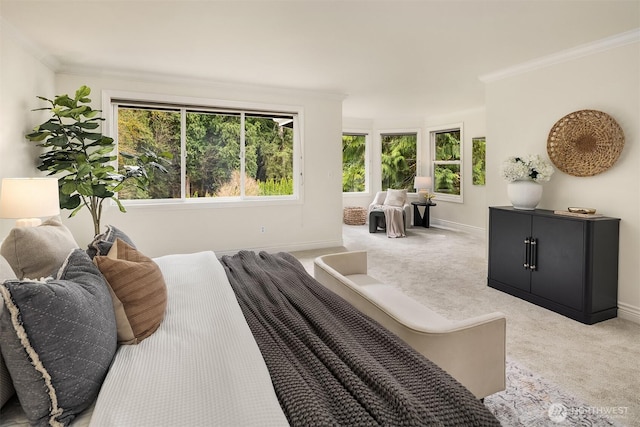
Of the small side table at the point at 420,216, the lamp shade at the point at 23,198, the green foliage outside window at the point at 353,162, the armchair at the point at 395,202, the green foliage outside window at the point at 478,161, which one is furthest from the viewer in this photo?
the green foliage outside window at the point at 353,162

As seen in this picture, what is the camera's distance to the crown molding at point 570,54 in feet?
10.5

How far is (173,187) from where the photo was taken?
511cm

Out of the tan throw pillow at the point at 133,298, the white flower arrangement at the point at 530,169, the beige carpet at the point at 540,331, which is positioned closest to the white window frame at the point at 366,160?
the beige carpet at the point at 540,331

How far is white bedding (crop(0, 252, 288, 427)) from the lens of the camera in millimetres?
977

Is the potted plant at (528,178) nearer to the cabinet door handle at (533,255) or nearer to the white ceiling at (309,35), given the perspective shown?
the cabinet door handle at (533,255)

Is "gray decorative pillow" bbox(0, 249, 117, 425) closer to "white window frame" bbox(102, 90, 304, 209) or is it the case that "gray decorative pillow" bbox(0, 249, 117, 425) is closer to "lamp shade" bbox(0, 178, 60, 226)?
"lamp shade" bbox(0, 178, 60, 226)

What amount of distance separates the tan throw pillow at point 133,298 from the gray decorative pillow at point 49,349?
0.90 ft

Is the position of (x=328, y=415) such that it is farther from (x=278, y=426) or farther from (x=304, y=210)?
(x=304, y=210)

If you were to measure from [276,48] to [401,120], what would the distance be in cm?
542

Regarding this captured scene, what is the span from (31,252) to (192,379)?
36.4 inches

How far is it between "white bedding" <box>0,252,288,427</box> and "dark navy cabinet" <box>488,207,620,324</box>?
2.92 m

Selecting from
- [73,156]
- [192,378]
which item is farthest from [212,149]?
[192,378]

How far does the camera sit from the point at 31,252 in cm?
149

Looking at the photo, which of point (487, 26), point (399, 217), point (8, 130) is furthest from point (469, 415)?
point (399, 217)
